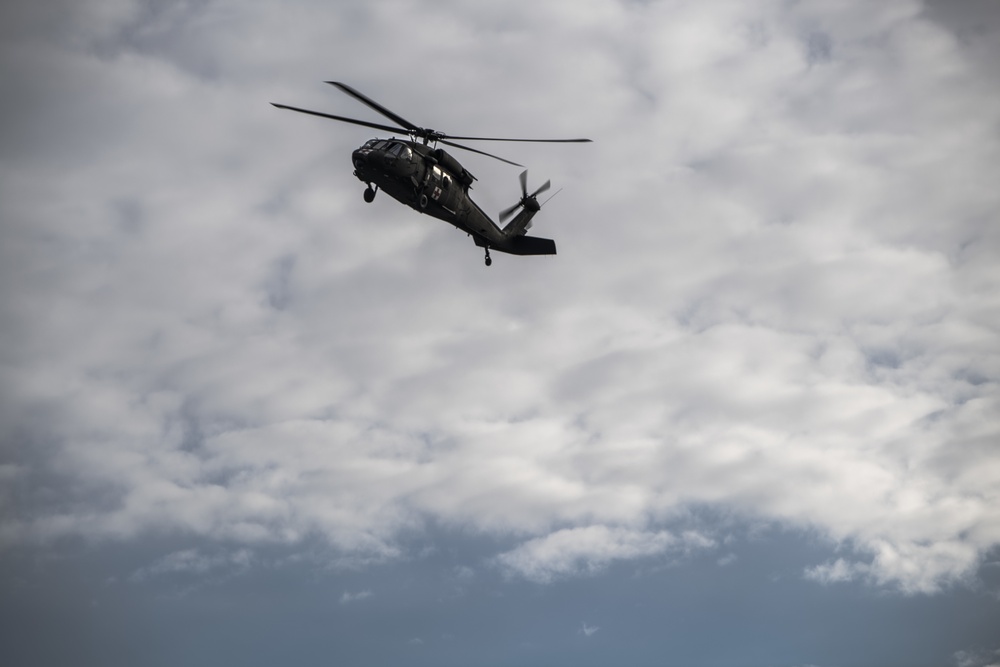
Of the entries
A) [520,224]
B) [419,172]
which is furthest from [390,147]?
[520,224]

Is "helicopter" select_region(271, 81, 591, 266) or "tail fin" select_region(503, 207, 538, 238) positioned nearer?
"helicopter" select_region(271, 81, 591, 266)

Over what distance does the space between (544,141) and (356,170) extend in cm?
1295

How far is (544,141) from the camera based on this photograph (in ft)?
202

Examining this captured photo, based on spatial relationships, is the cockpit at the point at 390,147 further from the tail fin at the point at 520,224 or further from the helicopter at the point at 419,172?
the tail fin at the point at 520,224

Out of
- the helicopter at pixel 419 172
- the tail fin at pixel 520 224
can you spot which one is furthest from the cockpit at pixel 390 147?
the tail fin at pixel 520 224

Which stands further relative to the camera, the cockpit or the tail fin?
the tail fin

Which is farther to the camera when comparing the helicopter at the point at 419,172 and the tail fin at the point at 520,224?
the tail fin at the point at 520,224

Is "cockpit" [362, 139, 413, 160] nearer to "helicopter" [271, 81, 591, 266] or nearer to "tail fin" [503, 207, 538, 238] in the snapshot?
"helicopter" [271, 81, 591, 266]

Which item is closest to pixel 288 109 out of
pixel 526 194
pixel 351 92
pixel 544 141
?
Result: pixel 351 92

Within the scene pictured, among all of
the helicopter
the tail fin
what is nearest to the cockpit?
the helicopter

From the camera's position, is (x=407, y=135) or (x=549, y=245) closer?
(x=407, y=135)

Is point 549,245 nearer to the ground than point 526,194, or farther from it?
nearer to the ground

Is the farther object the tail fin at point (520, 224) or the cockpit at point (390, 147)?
the tail fin at point (520, 224)

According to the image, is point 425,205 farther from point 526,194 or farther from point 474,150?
point 526,194
